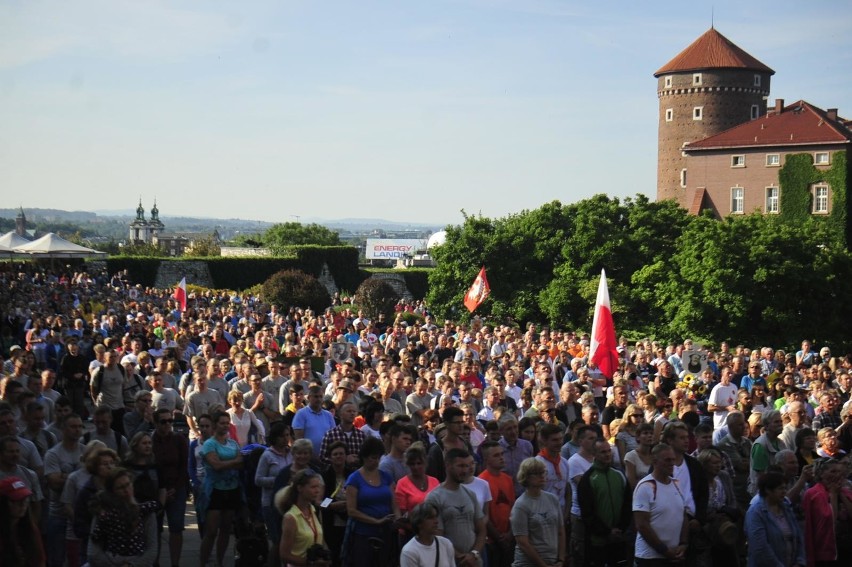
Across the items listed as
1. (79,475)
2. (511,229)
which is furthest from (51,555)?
(511,229)

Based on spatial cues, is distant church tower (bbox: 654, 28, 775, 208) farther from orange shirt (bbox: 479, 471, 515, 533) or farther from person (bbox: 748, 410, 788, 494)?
orange shirt (bbox: 479, 471, 515, 533)

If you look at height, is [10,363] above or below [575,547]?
above

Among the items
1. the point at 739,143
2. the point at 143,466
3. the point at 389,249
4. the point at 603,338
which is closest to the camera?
the point at 143,466

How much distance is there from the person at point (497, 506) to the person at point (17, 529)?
11.5 ft

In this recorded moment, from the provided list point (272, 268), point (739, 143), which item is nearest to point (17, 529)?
point (272, 268)

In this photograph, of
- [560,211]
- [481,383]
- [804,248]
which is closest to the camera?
[481,383]

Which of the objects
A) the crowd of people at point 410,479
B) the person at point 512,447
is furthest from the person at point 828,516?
the person at point 512,447

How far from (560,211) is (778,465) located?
1649 inches

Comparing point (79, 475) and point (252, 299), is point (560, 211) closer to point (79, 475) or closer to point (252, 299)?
point (252, 299)

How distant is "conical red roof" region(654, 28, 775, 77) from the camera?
284 ft

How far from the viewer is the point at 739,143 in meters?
78.6

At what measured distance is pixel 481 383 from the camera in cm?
1753

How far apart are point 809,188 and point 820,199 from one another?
1.07m

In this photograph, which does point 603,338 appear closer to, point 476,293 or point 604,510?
point 604,510
